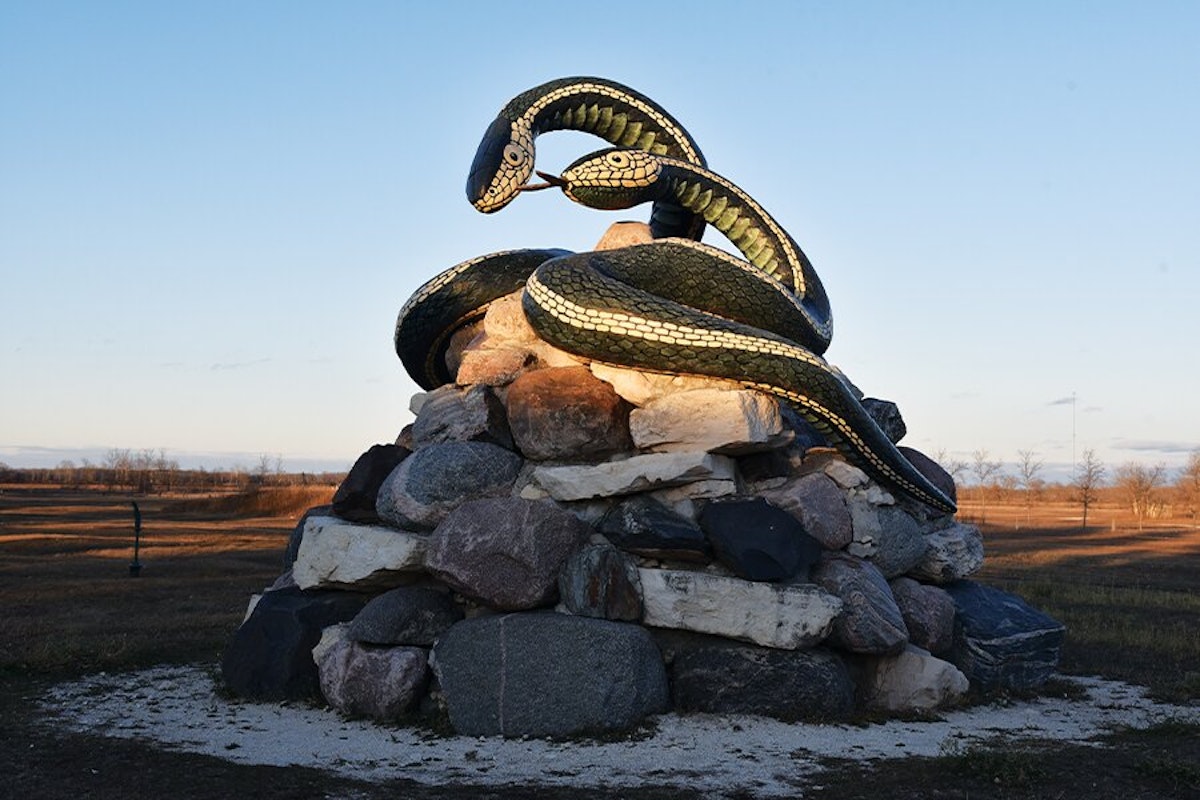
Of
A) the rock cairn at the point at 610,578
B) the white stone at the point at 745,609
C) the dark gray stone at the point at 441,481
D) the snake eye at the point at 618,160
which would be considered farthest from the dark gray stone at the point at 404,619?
the snake eye at the point at 618,160

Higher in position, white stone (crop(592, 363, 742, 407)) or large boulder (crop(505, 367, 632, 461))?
white stone (crop(592, 363, 742, 407))

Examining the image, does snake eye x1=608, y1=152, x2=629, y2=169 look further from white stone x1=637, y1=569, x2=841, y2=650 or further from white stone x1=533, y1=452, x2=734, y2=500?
white stone x1=637, y1=569, x2=841, y2=650

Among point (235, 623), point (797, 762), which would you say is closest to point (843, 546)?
point (797, 762)

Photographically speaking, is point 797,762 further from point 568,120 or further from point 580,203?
point 568,120

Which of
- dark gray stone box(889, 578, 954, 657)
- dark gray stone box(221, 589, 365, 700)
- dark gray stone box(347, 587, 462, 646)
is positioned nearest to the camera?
dark gray stone box(347, 587, 462, 646)

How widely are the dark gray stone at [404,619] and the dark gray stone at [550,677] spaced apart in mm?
620

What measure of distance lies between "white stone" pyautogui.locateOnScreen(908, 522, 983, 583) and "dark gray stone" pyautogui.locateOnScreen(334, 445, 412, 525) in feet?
19.2

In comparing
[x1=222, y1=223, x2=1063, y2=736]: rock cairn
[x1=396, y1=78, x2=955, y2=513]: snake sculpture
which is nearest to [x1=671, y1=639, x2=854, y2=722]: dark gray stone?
[x1=222, y1=223, x2=1063, y2=736]: rock cairn

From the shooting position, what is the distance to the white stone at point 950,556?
11.9 m

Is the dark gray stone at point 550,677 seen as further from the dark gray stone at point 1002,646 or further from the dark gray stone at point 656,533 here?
the dark gray stone at point 1002,646

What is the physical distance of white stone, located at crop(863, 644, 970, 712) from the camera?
1038cm

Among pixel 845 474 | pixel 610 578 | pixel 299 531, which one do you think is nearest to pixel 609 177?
pixel 845 474

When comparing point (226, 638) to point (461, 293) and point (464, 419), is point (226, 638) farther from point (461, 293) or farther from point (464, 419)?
point (461, 293)

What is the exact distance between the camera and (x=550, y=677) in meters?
9.12
